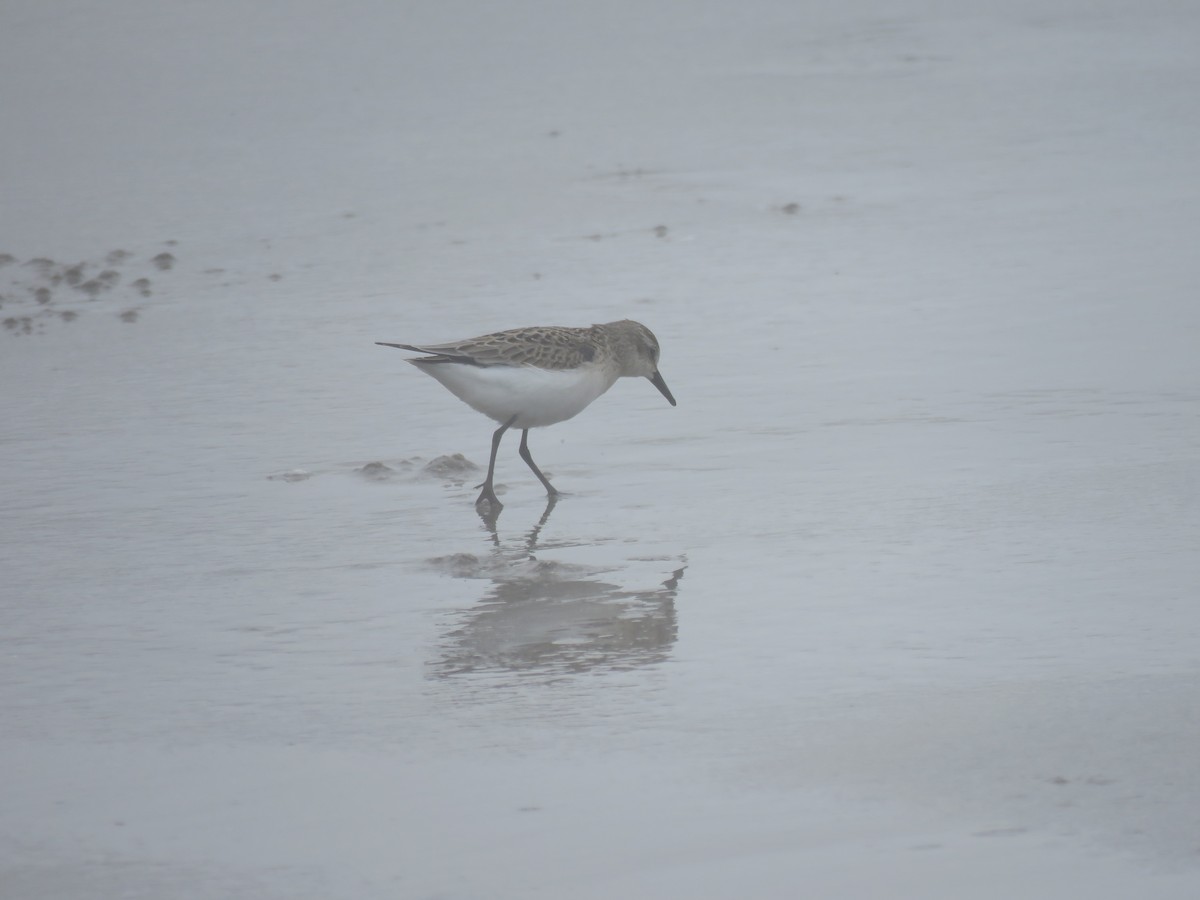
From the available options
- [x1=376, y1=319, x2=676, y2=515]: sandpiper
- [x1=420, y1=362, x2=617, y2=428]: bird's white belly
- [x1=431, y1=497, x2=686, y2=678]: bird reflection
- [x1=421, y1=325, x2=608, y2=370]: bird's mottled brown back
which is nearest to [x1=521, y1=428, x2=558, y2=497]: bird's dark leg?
[x1=376, y1=319, x2=676, y2=515]: sandpiper

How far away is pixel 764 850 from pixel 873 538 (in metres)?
2.30

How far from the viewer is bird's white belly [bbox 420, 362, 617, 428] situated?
6895 mm

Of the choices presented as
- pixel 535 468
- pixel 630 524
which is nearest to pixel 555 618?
pixel 630 524

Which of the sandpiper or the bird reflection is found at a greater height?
the sandpiper

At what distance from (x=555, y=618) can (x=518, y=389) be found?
1984 mm

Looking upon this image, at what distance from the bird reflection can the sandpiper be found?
3.12 feet

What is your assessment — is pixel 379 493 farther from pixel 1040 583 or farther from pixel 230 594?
pixel 1040 583

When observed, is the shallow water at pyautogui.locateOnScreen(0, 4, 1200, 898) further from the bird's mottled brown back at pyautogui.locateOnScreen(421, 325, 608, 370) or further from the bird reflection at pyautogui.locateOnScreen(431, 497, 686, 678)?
the bird's mottled brown back at pyautogui.locateOnScreen(421, 325, 608, 370)

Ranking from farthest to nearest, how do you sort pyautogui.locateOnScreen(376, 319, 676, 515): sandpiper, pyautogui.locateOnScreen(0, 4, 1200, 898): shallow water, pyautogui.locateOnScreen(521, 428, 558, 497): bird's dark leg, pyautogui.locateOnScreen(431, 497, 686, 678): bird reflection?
pyautogui.locateOnScreen(376, 319, 676, 515): sandpiper < pyautogui.locateOnScreen(521, 428, 558, 497): bird's dark leg < pyautogui.locateOnScreen(431, 497, 686, 678): bird reflection < pyautogui.locateOnScreen(0, 4, 1200, 898): shallow water

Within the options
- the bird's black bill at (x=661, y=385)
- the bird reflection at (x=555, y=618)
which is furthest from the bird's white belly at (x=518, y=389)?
the bird reflection at (x=555, y=618)

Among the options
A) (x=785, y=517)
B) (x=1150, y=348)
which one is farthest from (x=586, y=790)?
(x=1150, y=348)

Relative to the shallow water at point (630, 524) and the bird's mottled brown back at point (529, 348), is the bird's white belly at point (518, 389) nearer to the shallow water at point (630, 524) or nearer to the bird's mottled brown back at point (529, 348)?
the bird's mottled brown back at point (529, 348)

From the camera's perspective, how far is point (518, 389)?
6.91m

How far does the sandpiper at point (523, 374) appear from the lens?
6891 mm
